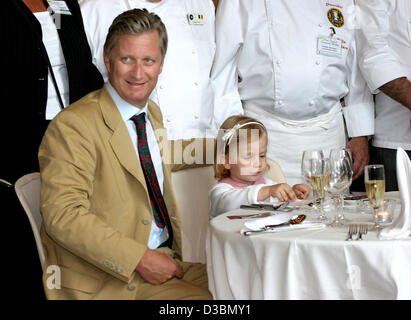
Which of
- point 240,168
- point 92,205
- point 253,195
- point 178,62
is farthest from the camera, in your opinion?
point 178,62

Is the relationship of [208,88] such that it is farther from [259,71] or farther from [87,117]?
[87,117]

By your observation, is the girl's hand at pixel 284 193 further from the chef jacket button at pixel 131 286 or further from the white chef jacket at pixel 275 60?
the white chef jacket at pixel 275 60

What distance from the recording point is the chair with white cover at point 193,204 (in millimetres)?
2395

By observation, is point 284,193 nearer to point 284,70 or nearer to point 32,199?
point 32,199

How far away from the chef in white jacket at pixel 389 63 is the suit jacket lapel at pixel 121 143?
1.62 meters

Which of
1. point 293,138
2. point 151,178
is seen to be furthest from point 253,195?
point 293,138

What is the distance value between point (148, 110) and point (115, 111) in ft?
0.85

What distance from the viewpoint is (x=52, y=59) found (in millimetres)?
2578

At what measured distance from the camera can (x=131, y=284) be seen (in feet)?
6.18

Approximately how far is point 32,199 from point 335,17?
1.95 meters

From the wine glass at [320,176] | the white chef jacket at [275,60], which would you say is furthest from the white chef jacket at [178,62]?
the wine glass at [320,176]

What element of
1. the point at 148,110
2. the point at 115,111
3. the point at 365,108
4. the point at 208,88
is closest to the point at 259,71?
the point at 208,88

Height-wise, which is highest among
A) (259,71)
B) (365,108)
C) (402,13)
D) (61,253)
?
(402,13)

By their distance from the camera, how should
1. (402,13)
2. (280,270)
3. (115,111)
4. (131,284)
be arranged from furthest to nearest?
(402,13)
(115,111)
(131,284)
(280,270)
